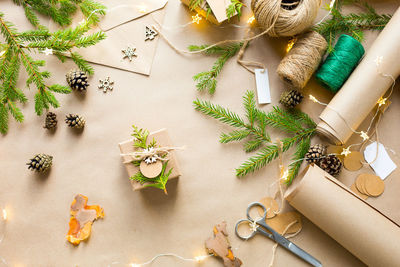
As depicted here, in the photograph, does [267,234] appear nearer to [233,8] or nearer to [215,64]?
[215,64]

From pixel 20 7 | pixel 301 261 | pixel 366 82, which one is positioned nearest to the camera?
pixel 366 82

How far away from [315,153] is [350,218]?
0.84 ft

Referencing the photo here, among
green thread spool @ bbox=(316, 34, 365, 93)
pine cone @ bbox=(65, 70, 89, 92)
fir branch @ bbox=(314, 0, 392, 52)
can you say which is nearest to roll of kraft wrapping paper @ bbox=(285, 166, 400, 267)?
green thread spool @ bbox=(316, 34, 365, 93)

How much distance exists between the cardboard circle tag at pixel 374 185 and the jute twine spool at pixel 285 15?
632 millimetres

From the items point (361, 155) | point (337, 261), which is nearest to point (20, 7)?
point (361, 155)

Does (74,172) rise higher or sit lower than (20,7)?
lower

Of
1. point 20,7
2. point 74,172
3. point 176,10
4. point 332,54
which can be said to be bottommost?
point 74,172

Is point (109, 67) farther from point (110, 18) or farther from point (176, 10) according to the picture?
point (176, 10)

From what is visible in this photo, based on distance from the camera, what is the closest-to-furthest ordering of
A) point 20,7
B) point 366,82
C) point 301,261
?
point 366,82
point 301,261
point 20,7

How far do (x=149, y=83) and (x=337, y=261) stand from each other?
3.35ft

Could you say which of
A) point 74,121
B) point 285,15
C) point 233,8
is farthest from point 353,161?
point 74,121

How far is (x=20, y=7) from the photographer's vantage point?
1.47 m

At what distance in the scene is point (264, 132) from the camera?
1.38 m

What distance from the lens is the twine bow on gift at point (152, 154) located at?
4.17ft
